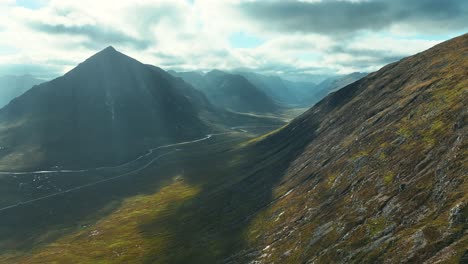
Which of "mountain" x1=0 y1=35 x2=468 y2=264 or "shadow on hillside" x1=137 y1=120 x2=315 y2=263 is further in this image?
"shadow on hillside" x1=137 y1=120 x2=315 y2=263

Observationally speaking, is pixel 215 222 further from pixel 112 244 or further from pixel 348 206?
pixel 348 206

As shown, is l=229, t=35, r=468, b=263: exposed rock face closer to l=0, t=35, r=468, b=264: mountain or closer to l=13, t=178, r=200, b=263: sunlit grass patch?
l=0, t=35, r=468, b=264: mountain

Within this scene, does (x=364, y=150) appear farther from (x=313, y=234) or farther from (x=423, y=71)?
Answer: (x=423, y=71)

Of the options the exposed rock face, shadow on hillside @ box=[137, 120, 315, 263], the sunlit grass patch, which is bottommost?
the sunlit grass patch

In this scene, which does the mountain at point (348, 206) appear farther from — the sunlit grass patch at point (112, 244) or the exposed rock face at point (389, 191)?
the sunlit grass patch at point (112, 244)

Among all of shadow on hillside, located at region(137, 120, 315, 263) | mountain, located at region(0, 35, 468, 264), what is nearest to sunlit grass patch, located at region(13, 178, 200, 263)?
mountain, located at region(0, 35, 468, 264)

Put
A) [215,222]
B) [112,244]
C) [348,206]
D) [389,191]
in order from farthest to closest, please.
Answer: [112,244] → [215,222] → [348,206] → [389,191]

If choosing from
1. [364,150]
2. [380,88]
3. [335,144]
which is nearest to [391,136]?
[364,150]

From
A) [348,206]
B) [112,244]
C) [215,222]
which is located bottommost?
[112,244]

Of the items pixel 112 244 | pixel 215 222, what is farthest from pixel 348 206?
pixel 112 244
